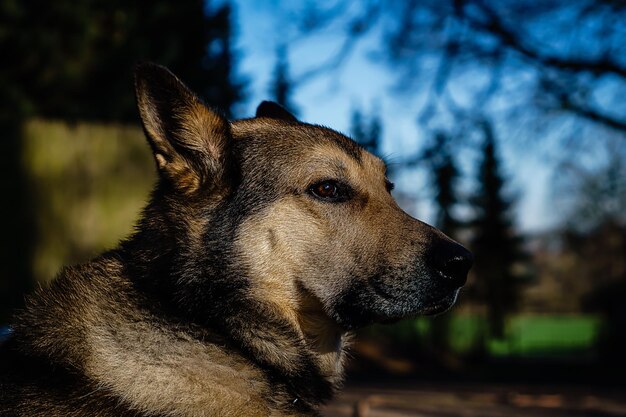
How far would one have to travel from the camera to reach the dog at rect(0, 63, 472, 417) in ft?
10.4

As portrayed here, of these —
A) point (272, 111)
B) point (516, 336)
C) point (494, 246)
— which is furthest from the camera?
point (516, 336)

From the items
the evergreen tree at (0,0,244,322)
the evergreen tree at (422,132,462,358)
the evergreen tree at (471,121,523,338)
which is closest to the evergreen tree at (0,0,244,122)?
the evergreen tree at (0,0,244,322)

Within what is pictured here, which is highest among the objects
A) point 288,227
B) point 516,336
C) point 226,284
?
point 516,336

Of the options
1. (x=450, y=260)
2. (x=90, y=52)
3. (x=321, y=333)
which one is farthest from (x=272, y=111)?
(x=90, y=52)

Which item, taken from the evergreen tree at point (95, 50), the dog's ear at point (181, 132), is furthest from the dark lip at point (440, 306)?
the evergreen tree at point (95, 50)

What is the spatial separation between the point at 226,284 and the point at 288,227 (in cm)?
50

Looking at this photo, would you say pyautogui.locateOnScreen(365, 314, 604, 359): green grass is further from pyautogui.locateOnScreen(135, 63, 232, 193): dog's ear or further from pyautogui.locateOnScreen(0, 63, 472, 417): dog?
pyautogui.locateOnScreen(135, 63, 232, 193): dog's ear

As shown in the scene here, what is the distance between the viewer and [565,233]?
4347 cm

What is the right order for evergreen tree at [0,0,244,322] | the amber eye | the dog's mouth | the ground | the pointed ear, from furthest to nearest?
evergreen tree at [0,0,244,322], the ground, the pointed ear, the amber eye, the dog's mouth

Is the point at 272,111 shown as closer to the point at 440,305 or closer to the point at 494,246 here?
the point at 440,305

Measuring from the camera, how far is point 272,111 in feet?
16.5

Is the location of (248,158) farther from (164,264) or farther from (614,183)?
(614,183)

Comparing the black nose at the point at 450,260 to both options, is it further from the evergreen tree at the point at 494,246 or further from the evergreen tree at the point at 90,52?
the evergreen tree at the point at 494,246

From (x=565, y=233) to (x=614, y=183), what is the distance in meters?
14.4
